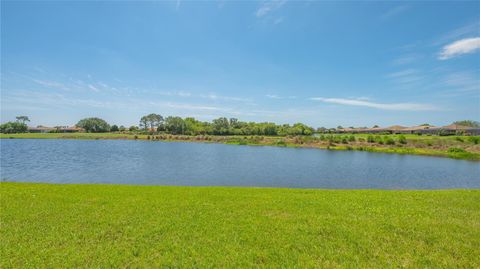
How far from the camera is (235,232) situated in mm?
7141

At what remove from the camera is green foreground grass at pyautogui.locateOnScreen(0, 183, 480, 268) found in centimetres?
571

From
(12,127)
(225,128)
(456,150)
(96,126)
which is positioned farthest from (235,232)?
(12,127)

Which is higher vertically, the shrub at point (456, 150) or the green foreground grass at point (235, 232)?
the green foreground grass at point (235, 232)

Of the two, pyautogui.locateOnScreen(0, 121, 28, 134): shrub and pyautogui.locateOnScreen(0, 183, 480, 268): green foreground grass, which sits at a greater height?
pyautogui.locateOnScreen(0, 121, 28, 134): shrub

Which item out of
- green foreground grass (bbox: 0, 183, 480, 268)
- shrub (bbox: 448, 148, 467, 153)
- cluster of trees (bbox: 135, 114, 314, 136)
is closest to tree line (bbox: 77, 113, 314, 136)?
cluster of trees (bbox: 135, 114, 314, 136)

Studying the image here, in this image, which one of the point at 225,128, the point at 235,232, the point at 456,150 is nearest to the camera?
the point at 235,232

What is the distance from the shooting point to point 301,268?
538cm

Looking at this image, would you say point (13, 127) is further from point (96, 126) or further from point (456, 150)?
point (456, 150)

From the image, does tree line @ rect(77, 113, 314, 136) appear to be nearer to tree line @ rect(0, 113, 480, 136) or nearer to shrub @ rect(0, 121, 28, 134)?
tree line @ rect(0, 113, 480, 136)

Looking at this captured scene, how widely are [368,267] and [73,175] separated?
29.2 m

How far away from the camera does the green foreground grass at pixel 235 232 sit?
571cm

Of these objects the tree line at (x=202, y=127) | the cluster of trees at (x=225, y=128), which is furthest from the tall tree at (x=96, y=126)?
the cluster of trees at (x=225, y=128)

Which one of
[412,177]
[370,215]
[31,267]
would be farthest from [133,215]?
[412,177]

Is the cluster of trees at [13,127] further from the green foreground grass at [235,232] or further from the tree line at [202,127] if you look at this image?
the green foreground grass at [235,232]
